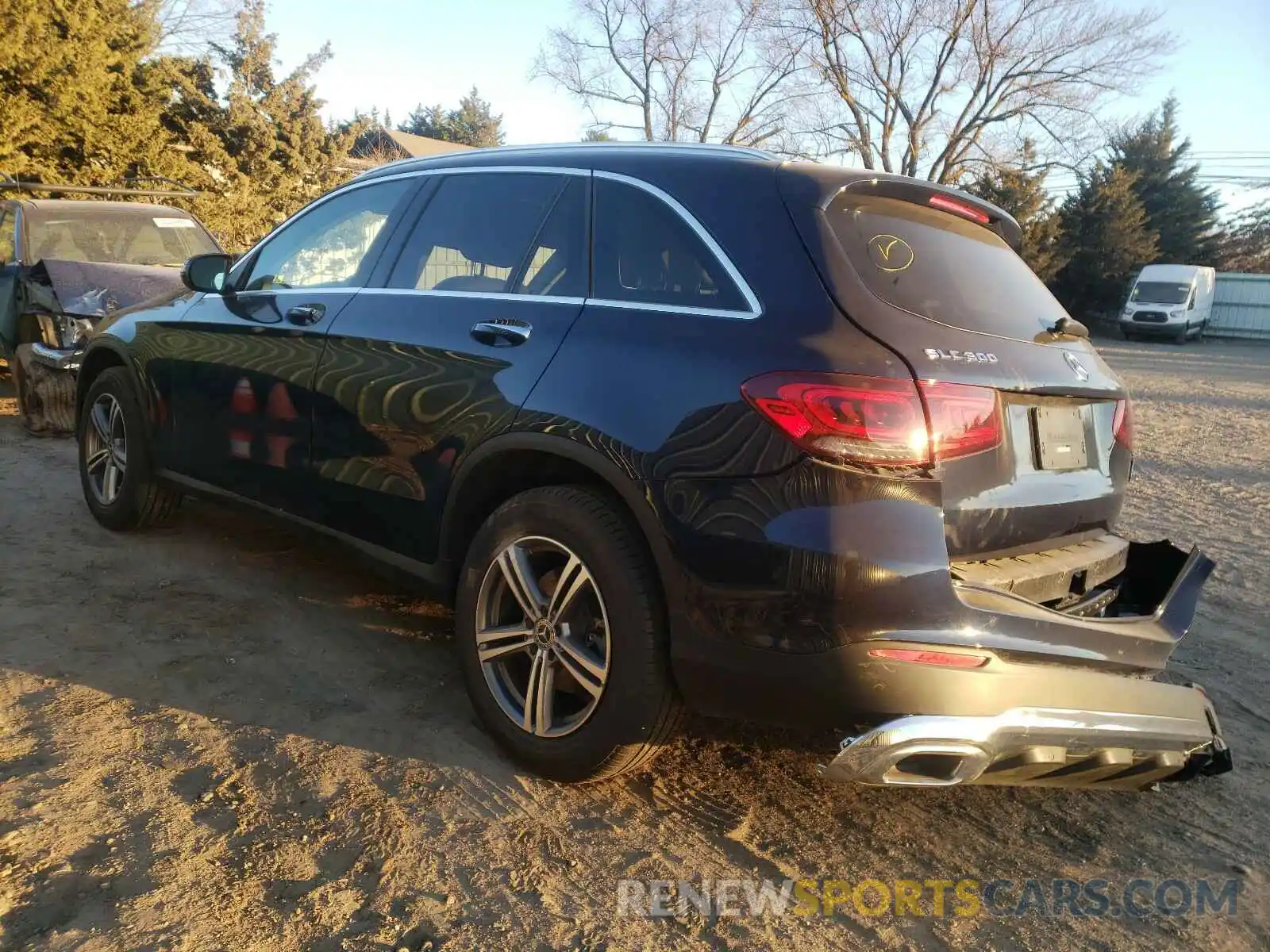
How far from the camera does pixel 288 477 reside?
3719 mm

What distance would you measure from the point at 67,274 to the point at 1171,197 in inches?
1657

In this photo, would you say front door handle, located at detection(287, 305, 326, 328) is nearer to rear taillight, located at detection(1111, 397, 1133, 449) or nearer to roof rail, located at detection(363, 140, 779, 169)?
roof rail, located at detection(363, 140, 779, 169)

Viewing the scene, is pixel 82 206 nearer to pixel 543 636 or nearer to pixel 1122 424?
pixel 543 636

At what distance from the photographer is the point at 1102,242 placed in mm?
34969

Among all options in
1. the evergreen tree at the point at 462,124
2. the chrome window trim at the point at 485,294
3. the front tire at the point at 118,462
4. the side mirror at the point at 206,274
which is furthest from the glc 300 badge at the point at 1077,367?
the evergreen tree at the point at 462,124

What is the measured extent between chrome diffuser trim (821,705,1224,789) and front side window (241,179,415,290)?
2484mm

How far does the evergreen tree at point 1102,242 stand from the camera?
3478 centimetres

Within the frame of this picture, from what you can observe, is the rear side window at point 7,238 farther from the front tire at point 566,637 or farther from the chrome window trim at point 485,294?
the front tire at point 566,637

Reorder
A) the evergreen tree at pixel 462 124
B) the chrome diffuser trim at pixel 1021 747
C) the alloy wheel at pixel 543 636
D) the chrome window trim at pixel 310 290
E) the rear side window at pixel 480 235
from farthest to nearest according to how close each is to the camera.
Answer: the evergreen tree at pixel 462 124
the chrome window trim at pixel 310 290
the rear side window at pixel 480 235
the alloy wheel at pixel 543 636
the chrome diffuser trim at pixel 1021 747

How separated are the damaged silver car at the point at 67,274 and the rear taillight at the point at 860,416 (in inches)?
216

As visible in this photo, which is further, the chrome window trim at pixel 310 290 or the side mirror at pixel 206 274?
the side mirror at pixel 206 274

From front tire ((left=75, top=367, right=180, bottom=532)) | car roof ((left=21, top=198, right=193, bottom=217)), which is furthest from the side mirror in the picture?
car roof ((left=21, top=198, right=193, bottom=217))

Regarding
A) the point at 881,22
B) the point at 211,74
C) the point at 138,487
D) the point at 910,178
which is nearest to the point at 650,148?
the point at 910,178

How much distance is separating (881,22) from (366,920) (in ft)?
106
